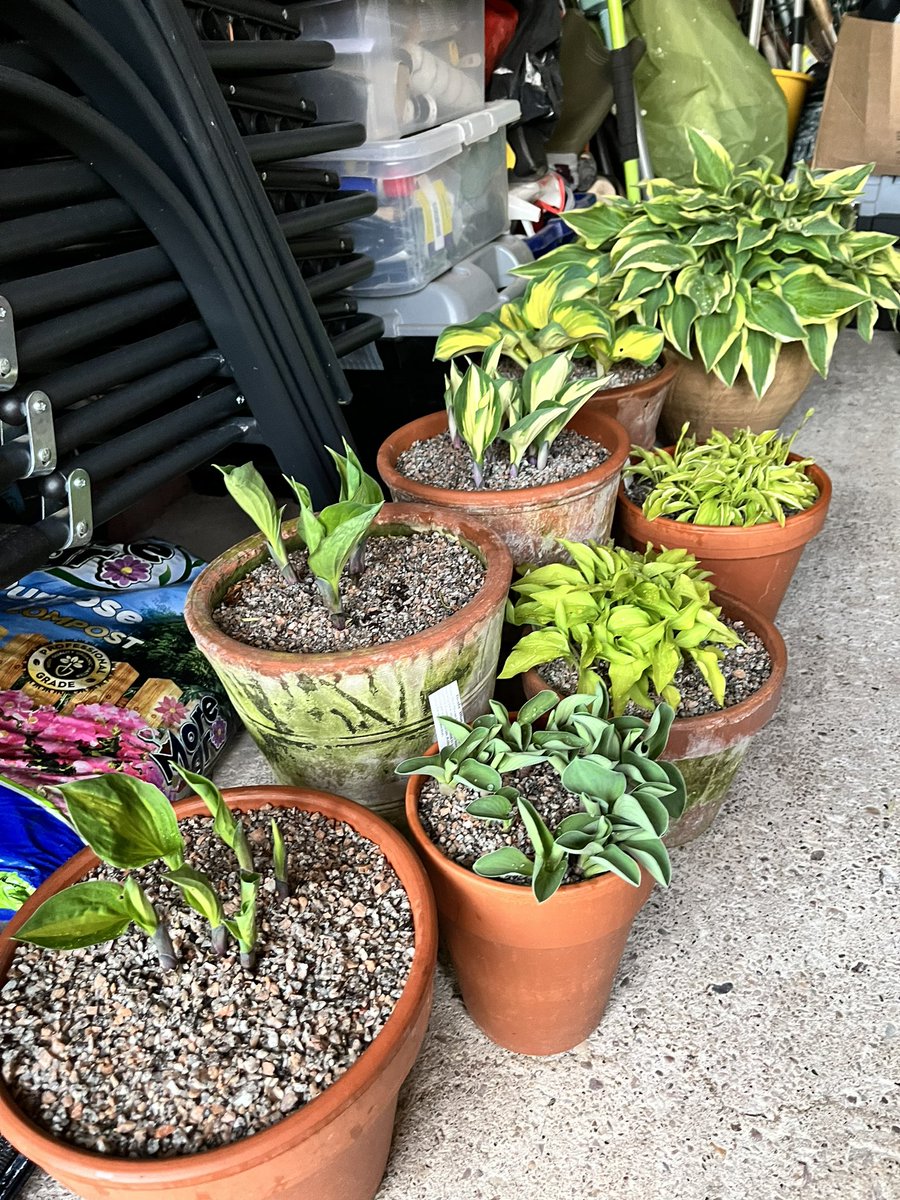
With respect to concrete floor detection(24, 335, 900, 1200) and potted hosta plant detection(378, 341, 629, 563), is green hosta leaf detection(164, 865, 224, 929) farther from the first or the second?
potted hosta plant detection(378, 341, 629, 563)

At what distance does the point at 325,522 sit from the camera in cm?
89

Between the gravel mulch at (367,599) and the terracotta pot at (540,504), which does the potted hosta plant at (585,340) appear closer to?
the terracotta pot at (540,504)

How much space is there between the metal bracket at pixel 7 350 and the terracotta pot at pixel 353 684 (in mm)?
274

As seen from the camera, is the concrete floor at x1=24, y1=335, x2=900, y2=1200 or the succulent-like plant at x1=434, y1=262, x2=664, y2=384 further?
the succulent-like plant at x1=434, y1=262, x2=664, y2=384

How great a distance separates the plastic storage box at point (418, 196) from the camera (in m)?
1.56

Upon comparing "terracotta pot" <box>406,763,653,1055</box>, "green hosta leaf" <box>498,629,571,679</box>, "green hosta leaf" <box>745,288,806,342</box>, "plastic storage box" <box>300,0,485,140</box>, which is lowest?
"terracotta pot" <box>406,763,653,1055</box>

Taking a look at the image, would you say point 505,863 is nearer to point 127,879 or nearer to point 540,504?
point 127,879

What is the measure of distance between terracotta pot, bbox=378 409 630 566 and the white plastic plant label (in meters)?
0.29

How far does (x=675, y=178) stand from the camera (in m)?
2.78

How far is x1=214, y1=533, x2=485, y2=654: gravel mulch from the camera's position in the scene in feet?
2.94

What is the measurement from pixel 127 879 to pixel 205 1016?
0.13 m

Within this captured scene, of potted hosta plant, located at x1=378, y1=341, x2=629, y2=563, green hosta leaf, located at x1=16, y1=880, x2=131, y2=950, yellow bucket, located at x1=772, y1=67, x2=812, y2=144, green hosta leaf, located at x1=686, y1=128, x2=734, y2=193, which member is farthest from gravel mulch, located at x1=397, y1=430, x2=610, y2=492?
yellow bucket, located at x1=772, y1=67, x2=812, y2=144

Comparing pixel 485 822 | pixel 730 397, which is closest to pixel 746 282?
pixel 730 397

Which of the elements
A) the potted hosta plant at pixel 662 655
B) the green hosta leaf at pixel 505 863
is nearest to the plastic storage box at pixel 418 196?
the potted hosta plant at pixel 662 655
